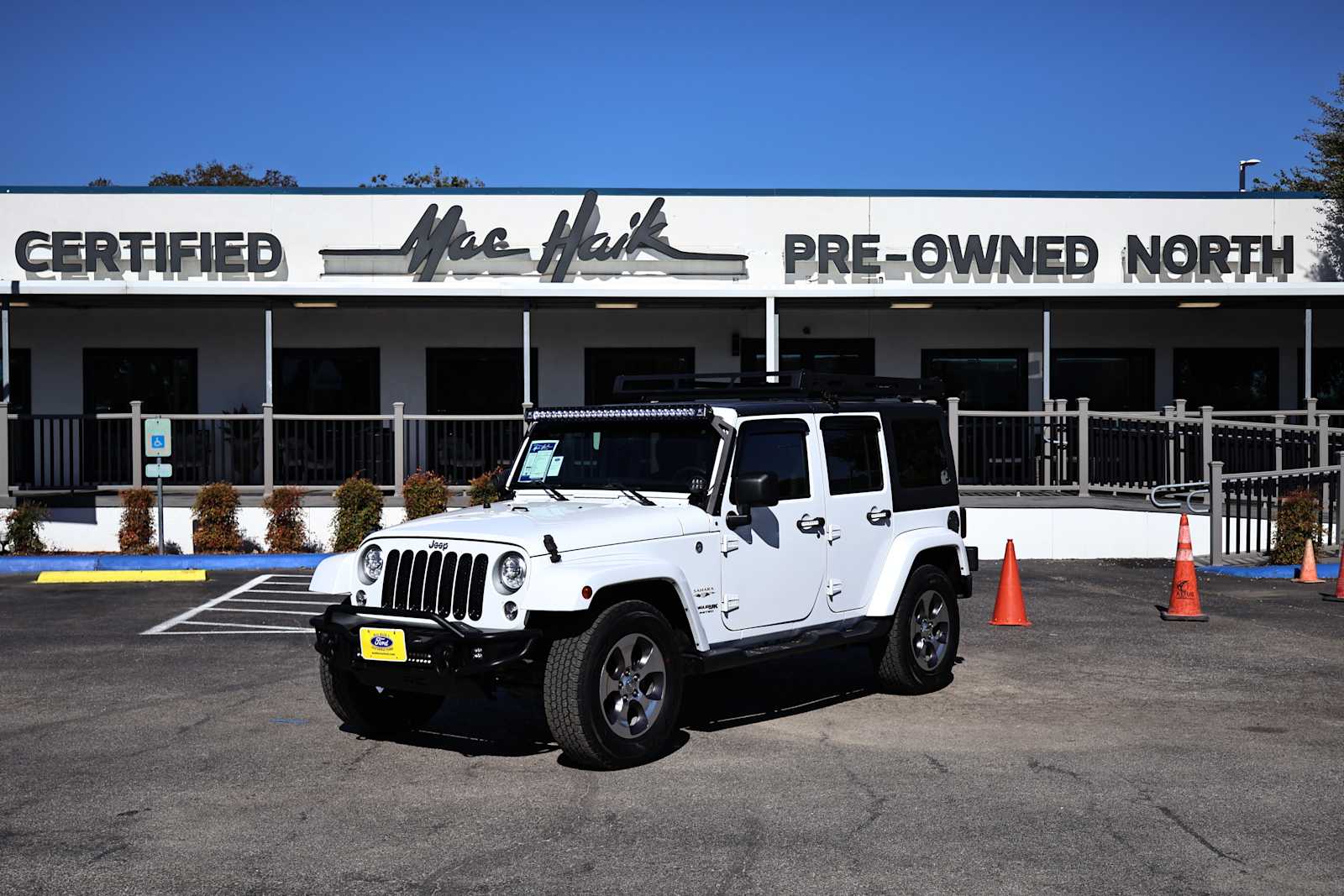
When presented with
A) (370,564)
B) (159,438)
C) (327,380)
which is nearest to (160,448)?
(159,438)

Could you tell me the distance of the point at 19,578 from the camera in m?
15.8

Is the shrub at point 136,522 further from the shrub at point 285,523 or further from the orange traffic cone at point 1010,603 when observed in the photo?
the orange traffic cone at point 1010,603

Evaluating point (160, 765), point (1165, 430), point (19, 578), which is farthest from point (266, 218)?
point (160, 765)

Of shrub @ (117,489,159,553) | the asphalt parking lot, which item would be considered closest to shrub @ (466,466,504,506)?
shrub @ (117,489,159,553)

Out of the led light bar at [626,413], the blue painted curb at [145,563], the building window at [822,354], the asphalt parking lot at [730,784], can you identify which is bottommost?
the asphalt parking lot at [730,784]

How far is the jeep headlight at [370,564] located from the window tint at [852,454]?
9.25 ft

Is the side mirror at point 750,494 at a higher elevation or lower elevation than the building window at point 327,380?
lower

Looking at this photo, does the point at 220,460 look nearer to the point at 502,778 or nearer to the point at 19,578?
A: the point at 19,578

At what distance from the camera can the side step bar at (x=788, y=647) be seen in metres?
7.67

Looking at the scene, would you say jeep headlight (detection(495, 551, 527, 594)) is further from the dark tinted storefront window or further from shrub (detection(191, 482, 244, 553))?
the dark tinted storefront window

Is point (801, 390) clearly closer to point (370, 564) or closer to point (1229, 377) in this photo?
point (370, 564)

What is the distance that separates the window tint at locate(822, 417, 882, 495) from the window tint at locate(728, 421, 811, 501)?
210 millimetres

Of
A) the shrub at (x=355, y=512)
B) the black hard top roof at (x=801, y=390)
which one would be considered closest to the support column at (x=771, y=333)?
the shrub at (x=355, y=512)

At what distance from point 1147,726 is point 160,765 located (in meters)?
5.41
